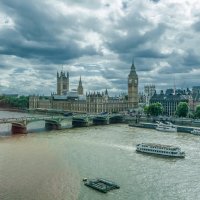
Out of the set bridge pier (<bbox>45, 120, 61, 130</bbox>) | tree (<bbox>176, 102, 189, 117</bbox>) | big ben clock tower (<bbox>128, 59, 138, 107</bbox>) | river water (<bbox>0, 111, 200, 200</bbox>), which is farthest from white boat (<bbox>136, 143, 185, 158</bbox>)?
big ben clock tower (<bbox>128, 59, 138, 107</bbox>)

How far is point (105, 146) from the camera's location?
183 ft

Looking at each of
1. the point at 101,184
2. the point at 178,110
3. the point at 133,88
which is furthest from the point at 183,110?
the point at 101,184

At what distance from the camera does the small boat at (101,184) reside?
32531 mm

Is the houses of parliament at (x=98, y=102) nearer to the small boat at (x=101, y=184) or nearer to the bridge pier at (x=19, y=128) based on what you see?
the bridge pier at (x=19, y=128)

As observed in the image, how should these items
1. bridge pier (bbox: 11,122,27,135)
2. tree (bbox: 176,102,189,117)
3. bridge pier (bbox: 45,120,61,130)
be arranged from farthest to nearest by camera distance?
tree (bbox: 176,102,189,117) < bridge pier (bbox: 45,120,61,130) < bridge pier (bbox: 11,122,27,135)

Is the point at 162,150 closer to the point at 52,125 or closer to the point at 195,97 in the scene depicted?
the point at 52,125

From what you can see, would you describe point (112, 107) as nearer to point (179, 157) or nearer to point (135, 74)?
point (135, 74)

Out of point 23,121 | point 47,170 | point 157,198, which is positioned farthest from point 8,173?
point 23,121

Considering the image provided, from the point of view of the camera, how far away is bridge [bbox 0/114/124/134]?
235 feet

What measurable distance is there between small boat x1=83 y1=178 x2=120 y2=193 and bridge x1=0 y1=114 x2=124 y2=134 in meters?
38.8

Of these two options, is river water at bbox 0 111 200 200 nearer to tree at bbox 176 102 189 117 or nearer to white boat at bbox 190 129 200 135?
white boat at bbox 190 129 200 135

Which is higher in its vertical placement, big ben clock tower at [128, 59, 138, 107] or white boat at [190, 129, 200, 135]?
big ben clock tower at [128, 59, 138, 107]

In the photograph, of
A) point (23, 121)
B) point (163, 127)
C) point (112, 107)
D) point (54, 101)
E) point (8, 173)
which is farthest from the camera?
point (54, 101)

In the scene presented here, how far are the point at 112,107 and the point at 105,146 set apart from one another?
81.9m
